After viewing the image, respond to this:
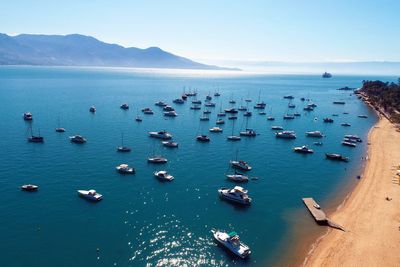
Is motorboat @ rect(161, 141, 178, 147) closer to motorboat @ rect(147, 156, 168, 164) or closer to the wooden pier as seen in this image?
motorboat @ rect(147, 156, 168, 164)

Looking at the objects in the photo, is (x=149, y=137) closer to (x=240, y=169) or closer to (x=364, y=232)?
(x=240, y=169)

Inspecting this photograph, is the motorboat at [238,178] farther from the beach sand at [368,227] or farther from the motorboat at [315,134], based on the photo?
the motorboat at [315,134]

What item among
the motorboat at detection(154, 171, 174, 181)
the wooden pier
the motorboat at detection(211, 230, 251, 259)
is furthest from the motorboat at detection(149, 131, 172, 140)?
the motorboat at detection(211, 230, 251, 259)

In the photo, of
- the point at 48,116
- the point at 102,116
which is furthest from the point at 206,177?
the point at 48,116

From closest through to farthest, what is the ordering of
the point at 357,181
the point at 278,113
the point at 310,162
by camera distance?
the point at 357,181 → the point at 310,162 → the point at 278,113

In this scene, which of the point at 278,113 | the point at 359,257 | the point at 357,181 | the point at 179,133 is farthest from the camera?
the point at 278,113

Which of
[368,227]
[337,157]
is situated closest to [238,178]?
[368,227]
